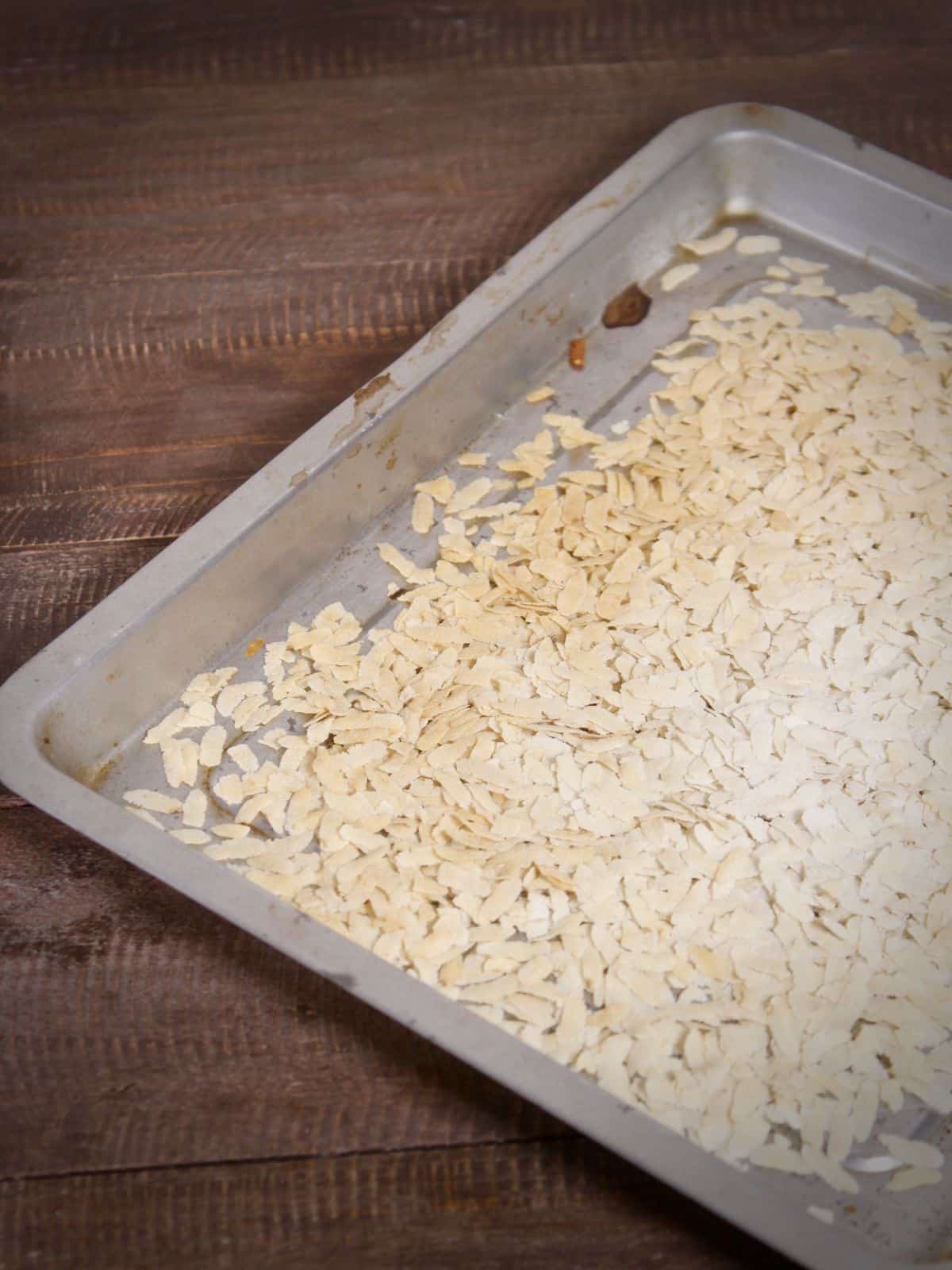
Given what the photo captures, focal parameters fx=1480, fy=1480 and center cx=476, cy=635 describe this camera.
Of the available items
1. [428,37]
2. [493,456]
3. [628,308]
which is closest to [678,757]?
[493,456]

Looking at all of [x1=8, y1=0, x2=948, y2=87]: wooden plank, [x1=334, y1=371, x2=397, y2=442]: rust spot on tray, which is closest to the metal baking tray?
[x1=334, y1=371, x2=397, y2=442]: rust spot on tray

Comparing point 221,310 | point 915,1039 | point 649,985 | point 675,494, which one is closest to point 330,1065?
point 649,985

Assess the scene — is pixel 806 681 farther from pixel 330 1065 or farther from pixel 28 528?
pixel 28 528

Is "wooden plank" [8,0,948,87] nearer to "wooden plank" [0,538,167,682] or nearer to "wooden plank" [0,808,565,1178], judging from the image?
"wooden plank" [0,538,167,682]

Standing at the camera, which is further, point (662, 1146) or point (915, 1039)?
point (915, 1039)

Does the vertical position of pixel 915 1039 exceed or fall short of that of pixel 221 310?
it falls short

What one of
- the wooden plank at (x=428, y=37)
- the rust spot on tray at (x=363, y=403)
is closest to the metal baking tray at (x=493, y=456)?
the rust spot on tray at (x=363, y=403)
